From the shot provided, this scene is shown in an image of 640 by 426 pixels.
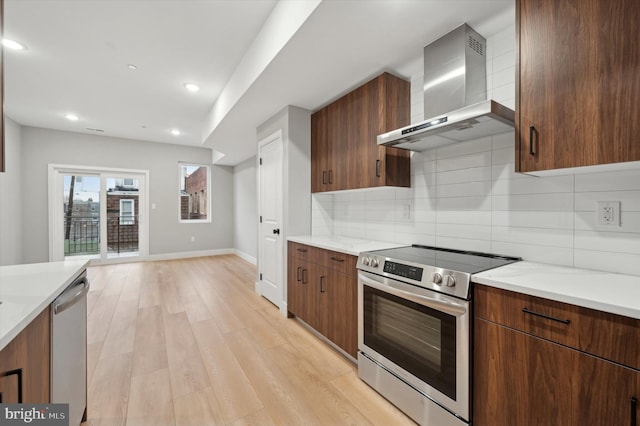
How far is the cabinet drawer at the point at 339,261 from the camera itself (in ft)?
6.87

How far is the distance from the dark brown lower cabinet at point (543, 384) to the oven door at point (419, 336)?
0.08m

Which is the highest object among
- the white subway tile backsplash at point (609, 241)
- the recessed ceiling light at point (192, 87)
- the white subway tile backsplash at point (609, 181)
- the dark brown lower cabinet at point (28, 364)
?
the recessed ceiling light at point (192, 87)

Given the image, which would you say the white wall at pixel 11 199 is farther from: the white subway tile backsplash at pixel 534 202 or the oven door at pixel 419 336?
the white subway tile backsplash at pixel 534 202

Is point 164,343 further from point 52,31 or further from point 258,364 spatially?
point 52,31

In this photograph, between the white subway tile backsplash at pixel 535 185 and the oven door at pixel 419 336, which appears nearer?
the oven door at pixel 419 336

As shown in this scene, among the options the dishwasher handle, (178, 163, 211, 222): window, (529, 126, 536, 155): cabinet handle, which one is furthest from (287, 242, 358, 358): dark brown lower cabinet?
(178, 163, 211, 222): window

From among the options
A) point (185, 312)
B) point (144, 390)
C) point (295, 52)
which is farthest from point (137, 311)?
point (295, 52)

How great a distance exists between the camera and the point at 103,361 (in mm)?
2160

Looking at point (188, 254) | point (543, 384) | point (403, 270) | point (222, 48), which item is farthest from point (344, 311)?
point (188, 254)

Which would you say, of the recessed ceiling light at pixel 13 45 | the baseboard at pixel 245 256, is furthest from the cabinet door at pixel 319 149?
the baseboard at pixel 245 256

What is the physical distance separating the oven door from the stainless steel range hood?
1.00 meters

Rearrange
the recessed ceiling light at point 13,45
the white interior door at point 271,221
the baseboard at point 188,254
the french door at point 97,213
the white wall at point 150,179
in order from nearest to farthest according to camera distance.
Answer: the recessed ceiling light at point 13,45 → the white interior door at point 271,221 → the white wall at point 150,179 → the french door at point 97,213 → the baseboard at point 188,254

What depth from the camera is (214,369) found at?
6.75 ft

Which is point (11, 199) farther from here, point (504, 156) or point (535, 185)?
point (535, 185)
